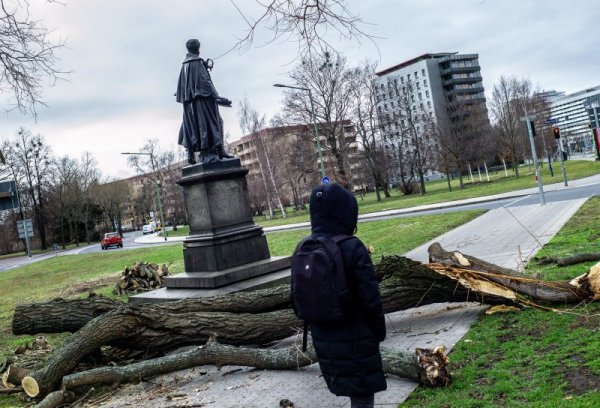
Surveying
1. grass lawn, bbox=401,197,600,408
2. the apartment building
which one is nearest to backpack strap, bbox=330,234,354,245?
grass lawn, bbox=401,197,600,408

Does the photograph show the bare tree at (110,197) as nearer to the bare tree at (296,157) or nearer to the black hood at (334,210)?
the bare tree at (296,157)

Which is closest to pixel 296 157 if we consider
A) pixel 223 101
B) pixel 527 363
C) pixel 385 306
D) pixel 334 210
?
pixel 223 101

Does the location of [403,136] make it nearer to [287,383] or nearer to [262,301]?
[262,301]

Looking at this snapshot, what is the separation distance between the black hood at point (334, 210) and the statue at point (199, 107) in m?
6.66

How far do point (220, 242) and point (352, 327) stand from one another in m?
6.03

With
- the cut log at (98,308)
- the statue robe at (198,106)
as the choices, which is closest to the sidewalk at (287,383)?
the cut log at (98,308)

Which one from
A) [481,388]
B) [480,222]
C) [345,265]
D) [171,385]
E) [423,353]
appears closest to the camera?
[345,265]

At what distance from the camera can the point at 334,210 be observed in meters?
3.33

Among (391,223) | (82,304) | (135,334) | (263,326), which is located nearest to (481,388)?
(263,326)

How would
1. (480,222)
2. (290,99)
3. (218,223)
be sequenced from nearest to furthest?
(218,223)
(480,222)
(290,99)

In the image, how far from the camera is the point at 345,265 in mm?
3225

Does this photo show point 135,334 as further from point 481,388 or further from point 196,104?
point 196,104

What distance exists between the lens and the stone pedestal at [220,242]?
8.77 metres

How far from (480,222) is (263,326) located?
13.1 meters
